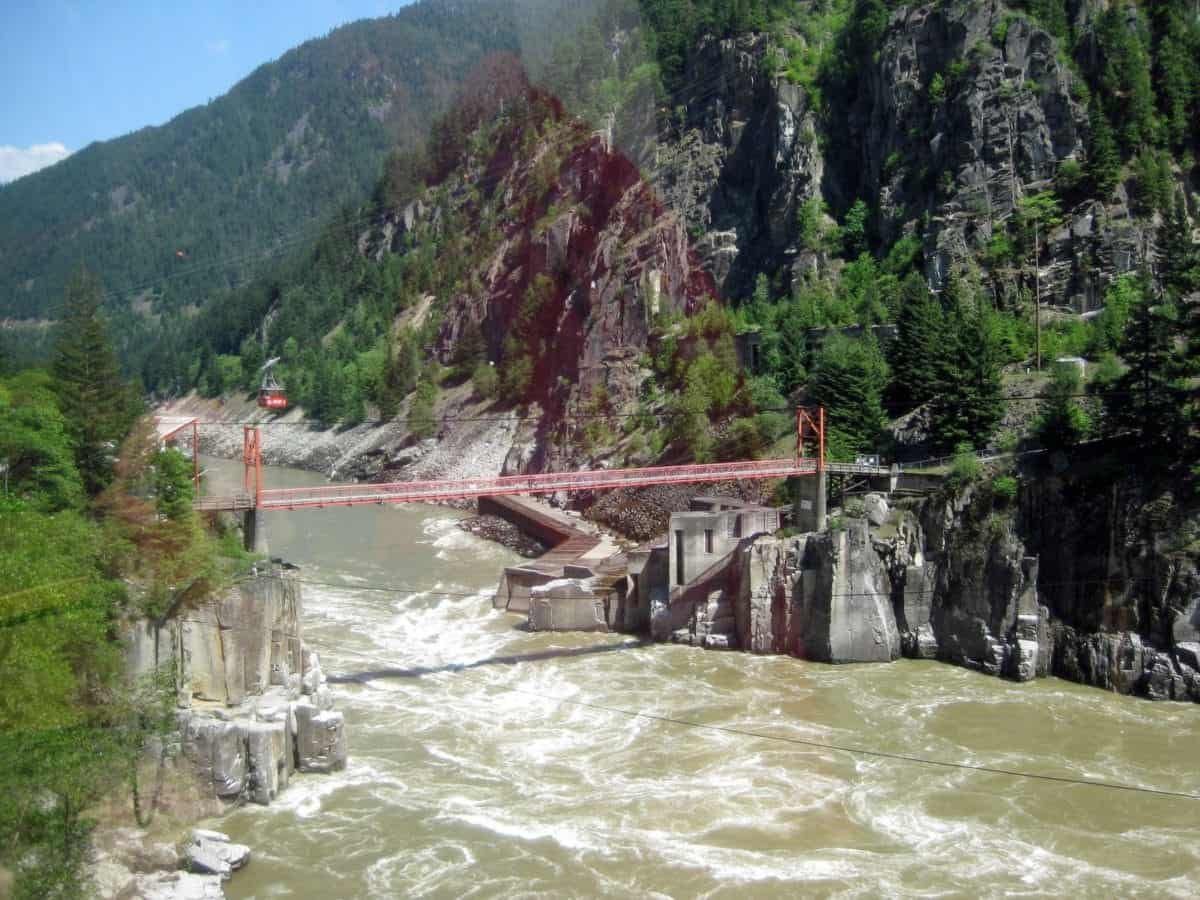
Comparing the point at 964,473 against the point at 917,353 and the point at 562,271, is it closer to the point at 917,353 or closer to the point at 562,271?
the point at 917,353

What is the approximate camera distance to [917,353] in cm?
3234

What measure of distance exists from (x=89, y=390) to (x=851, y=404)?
63.3ft

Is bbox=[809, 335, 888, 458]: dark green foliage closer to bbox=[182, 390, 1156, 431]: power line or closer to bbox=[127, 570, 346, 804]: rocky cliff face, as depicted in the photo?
bbox=[182, 390, 1156, 431]: power line

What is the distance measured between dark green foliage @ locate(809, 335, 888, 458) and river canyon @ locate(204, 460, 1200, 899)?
7.93 metres

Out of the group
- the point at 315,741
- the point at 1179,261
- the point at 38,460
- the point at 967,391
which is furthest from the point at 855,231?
the point at 315,741

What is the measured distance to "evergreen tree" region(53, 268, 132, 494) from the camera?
2283cm

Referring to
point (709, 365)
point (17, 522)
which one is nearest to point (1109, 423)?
point (709, 365)

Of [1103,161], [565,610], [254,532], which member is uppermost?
[1103,161]

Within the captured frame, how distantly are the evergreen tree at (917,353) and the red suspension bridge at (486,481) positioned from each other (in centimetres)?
277

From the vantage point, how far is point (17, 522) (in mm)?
15367

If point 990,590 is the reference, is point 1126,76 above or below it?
above

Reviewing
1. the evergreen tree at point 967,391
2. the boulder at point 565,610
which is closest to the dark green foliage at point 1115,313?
the evergreen tree at point 967,391

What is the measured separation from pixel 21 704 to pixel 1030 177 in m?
39.4

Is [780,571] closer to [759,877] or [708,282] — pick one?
[759,877]
